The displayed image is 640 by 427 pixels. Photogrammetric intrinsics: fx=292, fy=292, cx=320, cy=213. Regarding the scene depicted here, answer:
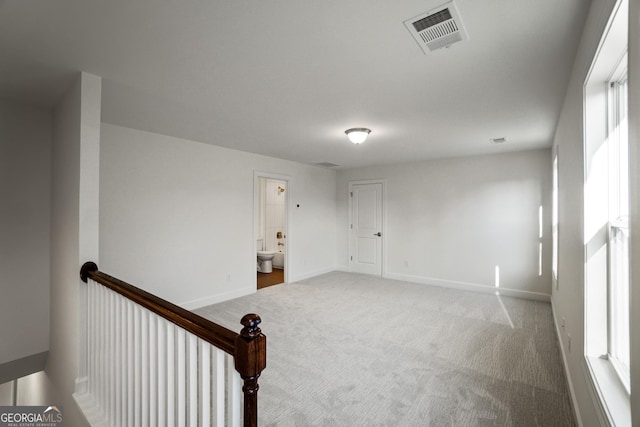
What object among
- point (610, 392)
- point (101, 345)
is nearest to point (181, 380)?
point (101, 345)

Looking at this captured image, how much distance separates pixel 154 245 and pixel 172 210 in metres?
0.50

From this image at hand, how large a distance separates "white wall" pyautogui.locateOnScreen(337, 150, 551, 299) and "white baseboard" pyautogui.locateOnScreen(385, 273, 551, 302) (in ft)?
0.05

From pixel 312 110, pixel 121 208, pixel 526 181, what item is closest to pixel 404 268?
pixel 526 181

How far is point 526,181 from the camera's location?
15.0 feet

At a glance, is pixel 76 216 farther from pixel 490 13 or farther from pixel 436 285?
pixel 436 285

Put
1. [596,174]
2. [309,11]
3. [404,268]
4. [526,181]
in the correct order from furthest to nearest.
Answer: [404,268] < [526,181] < [596,174] < [309,11]

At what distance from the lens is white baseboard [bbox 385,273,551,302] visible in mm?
4504

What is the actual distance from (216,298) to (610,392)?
4191mm

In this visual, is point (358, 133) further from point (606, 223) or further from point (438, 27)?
point (606, 223)

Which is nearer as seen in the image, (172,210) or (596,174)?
(596,174)

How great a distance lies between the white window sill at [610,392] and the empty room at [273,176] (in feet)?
0.05

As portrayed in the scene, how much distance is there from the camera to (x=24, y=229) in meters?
2.72

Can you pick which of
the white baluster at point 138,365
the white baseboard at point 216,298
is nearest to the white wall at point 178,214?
the white baseboard at point 216,298

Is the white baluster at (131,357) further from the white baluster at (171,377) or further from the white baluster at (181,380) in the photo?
the white baluster at (181,380)
